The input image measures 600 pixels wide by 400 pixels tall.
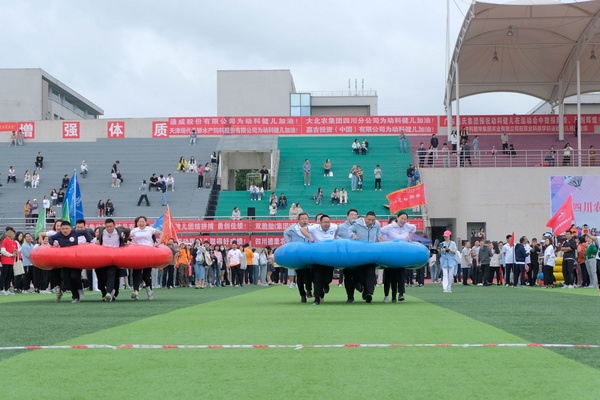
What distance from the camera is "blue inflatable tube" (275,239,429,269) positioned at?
1541 cm

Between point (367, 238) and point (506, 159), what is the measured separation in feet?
104

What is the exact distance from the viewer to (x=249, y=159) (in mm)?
50312

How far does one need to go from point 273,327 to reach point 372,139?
42.5m

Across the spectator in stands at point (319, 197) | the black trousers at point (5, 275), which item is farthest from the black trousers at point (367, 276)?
the spectator in stands at point (319, 197)

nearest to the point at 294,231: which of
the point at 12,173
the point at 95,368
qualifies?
the point at 95,368

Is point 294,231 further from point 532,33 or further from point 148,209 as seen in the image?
point 532,33

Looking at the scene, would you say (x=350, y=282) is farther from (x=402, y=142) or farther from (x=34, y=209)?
(x=402, y=142)

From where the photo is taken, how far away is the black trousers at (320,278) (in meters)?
15.9

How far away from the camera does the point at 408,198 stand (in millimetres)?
38469

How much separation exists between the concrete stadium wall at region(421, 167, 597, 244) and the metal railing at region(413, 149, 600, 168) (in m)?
0.88

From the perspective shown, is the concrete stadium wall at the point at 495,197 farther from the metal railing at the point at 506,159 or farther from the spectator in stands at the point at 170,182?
the spectator in stands at the point at 170,182

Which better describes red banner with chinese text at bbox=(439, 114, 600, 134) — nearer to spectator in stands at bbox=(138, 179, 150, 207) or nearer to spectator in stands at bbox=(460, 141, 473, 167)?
spectator in stands at bbox=(460, 141, 473, 167)

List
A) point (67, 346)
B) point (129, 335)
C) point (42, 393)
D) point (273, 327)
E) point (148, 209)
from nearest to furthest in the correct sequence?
point (42, 393) < point (67, 346) < point (129, 335) < point (273, 327) < point (148, 209)

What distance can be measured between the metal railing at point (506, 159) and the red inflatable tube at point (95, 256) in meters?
29.5
